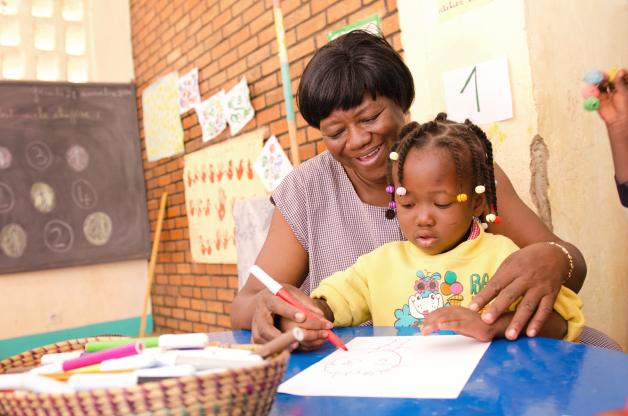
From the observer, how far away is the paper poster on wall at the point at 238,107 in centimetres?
342

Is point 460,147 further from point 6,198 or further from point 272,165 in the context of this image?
point 6,198

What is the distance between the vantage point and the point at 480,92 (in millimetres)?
1944

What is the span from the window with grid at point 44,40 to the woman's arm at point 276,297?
3948 millimetres

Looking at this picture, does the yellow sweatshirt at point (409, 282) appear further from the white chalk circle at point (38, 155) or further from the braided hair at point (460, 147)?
the white chalk circle at point (38, 155)

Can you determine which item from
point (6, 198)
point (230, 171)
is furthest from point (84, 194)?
point (230, 171)

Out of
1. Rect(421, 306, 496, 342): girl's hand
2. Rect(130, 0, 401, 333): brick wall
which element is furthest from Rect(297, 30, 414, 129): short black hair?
Rect(130, 0, 401, 333): brick wall

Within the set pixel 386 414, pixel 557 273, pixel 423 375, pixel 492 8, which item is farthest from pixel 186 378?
pixel 492 8

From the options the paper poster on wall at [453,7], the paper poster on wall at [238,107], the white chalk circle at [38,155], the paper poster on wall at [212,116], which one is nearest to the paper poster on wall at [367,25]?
the paper poster on wall at [453,7]

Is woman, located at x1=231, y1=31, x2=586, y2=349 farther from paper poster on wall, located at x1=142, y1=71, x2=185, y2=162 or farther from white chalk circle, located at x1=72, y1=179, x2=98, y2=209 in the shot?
white chalk circle, located at x1=72, y1=179, x2=98, y2=209

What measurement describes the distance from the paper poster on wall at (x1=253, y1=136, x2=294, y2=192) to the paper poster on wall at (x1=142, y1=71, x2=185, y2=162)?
1.19m

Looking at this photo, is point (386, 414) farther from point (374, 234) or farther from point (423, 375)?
point (374, 234)

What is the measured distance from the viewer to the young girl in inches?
45.0

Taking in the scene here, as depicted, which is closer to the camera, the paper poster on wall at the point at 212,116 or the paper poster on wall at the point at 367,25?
the paper poster on wall at the point at 367,25

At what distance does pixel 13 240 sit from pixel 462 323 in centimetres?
436
